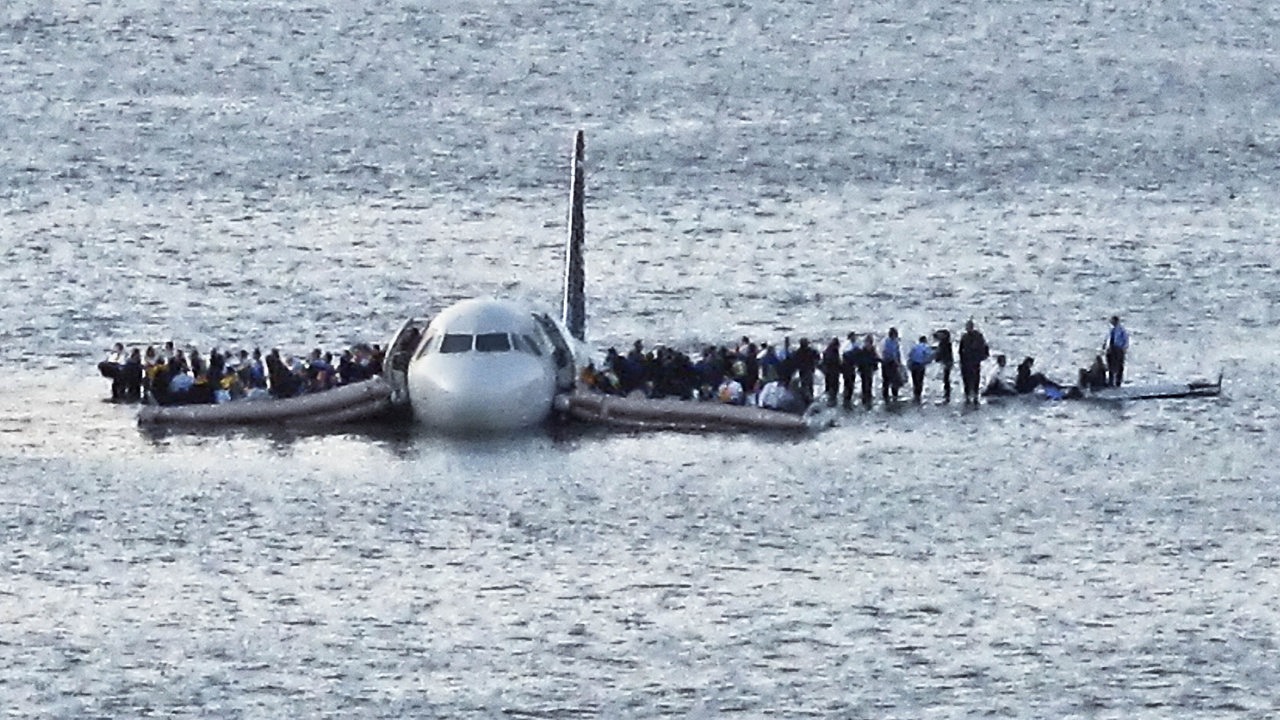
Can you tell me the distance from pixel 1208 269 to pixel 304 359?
32.9 m

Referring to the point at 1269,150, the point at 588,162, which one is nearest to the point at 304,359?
the point at 588,162

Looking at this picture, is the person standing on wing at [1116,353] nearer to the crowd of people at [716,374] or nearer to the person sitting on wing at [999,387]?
the crowd of people at [716,374]

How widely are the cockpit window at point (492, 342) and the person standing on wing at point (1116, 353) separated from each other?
14713 millimetres

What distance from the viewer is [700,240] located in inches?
4577

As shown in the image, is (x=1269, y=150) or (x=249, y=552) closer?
(x=249, y=552)

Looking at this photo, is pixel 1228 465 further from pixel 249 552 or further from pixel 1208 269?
pixel 1208 269

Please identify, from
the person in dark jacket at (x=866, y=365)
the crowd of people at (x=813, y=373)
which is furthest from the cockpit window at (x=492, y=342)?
the person in dark jacket at (x=866, y=365)

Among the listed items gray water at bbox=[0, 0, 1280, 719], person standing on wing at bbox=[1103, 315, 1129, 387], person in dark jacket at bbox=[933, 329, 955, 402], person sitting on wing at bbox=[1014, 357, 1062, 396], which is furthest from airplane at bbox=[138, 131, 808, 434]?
person standing on wing at bbox=[1103, 315, 1129, 387]

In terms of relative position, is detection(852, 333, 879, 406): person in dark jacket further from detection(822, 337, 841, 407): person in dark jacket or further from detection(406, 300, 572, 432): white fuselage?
detection(406, 300, 572, 432): white fuselage

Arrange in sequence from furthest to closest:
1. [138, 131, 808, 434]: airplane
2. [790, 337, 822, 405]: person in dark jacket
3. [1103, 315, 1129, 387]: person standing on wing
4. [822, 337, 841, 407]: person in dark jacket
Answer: [1103, 315, 1129, 387]: person standing on wing → [822, 337, 841, 407]: person in dark jacket → [790, 337, 822, 405]: person in dark jacket → [138, 131, 808, 434]: airplane

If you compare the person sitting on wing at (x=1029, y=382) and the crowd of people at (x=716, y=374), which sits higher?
the crowd of people at (x=716, y=374)

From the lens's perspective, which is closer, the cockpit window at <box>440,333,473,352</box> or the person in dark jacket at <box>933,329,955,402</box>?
the cockpit window at <box>440,333,473,352</box>

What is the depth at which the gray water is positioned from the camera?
57594 mm

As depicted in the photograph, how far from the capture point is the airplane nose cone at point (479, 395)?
7531 centimetres
